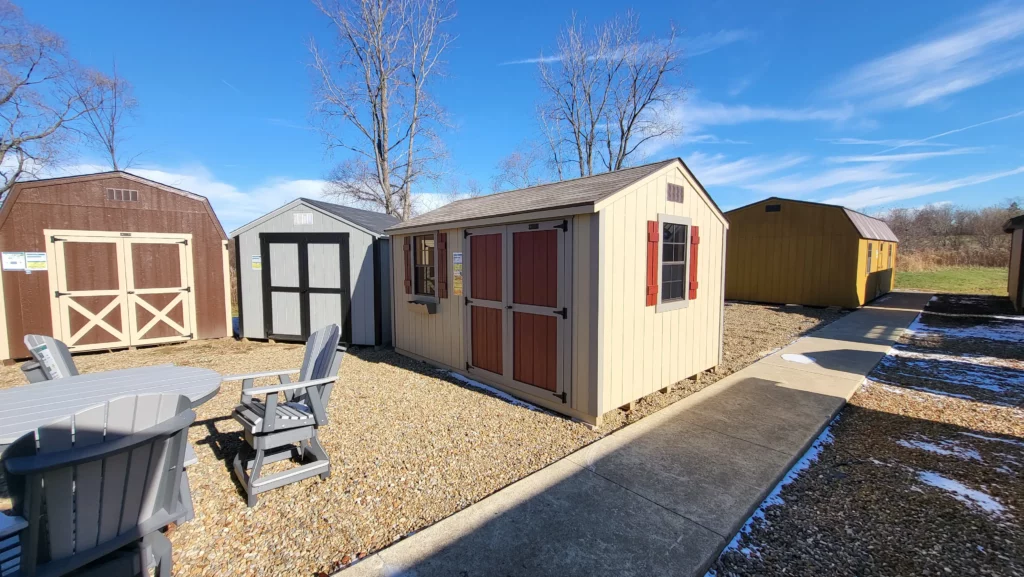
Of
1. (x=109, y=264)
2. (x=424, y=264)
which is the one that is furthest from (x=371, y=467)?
(x=109, y=264)

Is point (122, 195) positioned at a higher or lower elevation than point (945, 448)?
higher

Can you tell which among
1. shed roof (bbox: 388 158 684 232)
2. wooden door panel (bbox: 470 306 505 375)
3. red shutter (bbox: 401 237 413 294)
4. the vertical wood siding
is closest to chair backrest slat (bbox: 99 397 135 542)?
shed roof (bbox: 388 158 684 232)

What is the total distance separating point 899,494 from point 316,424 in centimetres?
433

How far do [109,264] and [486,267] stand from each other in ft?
24.3

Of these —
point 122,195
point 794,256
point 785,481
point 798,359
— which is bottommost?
point 785,481

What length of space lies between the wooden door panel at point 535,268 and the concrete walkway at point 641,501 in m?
1.65

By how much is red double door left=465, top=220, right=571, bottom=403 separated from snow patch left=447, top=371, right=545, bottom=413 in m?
0.14

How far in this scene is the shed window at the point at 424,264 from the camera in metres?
6.67

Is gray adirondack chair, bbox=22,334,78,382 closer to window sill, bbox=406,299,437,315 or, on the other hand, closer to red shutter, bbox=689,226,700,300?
window sill, bbox=406,299,437,315

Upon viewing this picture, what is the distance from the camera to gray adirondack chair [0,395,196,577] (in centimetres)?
147

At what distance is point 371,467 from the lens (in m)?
3.28

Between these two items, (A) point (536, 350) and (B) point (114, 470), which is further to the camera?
(A) point (536, 350)

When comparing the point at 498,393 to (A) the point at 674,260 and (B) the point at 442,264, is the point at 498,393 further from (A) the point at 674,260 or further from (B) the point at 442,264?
Result: (A) the point at 674,260

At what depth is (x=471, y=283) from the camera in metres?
5.48
